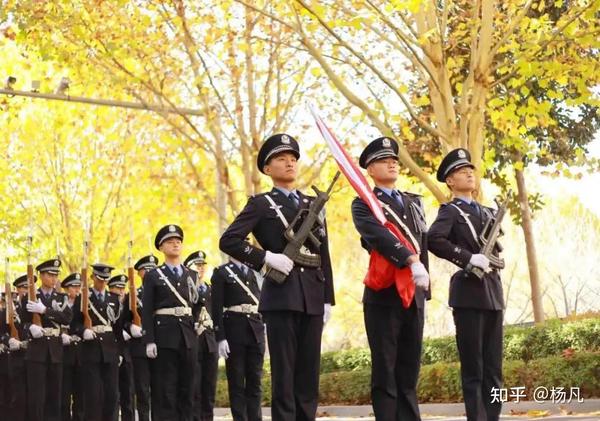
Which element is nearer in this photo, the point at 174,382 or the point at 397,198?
the point at 397,198

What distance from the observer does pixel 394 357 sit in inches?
336

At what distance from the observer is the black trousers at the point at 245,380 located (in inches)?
516

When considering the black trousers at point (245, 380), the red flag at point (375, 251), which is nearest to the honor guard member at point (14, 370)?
the black trousers at point (245, 380)

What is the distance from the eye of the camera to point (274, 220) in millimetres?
8562

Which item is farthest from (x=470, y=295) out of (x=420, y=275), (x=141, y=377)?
(x=141, y=377)

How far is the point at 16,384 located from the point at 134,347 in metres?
3.08

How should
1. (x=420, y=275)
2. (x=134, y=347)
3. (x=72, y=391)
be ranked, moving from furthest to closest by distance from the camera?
(x=72, y=391)
(x=134, y=347)
(x=420, y=275)

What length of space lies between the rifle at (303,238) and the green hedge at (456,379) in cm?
630

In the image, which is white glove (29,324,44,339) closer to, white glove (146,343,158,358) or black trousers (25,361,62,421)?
black trousers (25,361,62,421)

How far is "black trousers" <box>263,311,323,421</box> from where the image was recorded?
26.8 ft

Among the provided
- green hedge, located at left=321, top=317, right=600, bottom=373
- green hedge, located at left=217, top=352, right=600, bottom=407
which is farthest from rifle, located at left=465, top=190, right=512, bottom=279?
green hedge, located at left=321, top=317, right=600, bottom=373

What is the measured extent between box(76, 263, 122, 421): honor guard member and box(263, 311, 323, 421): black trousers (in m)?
7.56

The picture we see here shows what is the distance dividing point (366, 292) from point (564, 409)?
5.59 metres

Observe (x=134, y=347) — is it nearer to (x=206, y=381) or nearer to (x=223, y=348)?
(x=206, y=381)
